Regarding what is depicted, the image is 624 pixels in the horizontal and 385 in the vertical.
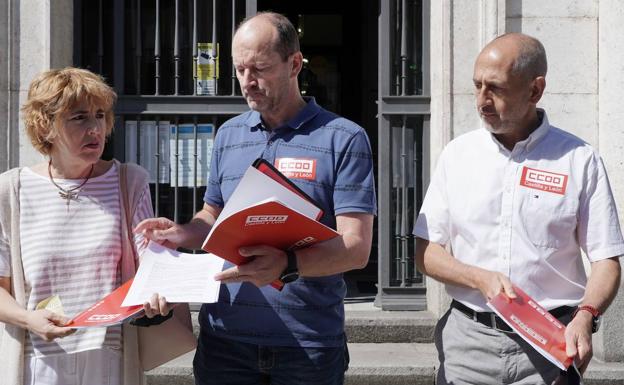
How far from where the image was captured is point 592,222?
9.64 ft

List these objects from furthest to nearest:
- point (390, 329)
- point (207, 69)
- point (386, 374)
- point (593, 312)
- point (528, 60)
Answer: point (207, 69) → point (390, 329) → point (386, 374) → point (528, 60) → point (593, 312)

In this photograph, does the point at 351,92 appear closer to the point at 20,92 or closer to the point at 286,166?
the point at 20,92

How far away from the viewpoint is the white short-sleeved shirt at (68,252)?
9.73 ft

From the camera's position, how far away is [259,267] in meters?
2.68

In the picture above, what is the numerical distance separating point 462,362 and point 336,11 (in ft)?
27.5

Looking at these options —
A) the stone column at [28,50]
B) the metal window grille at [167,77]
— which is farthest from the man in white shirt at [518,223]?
the stone column at [28,50]

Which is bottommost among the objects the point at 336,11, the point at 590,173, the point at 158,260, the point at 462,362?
the point at 462,362

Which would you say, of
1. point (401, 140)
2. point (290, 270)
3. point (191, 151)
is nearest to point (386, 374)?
point (401, 140)

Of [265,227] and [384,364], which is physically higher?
[265,227]

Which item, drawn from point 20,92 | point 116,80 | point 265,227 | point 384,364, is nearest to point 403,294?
point 384,364

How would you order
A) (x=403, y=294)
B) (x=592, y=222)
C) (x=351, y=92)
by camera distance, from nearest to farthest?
(x=592, y=222) < (x=403, y=294) < (x=351, y=92)

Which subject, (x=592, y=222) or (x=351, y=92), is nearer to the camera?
(x=592, y=222)

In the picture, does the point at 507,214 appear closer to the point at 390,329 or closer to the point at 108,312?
the point at 108,312

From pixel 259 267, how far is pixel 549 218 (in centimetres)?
103
